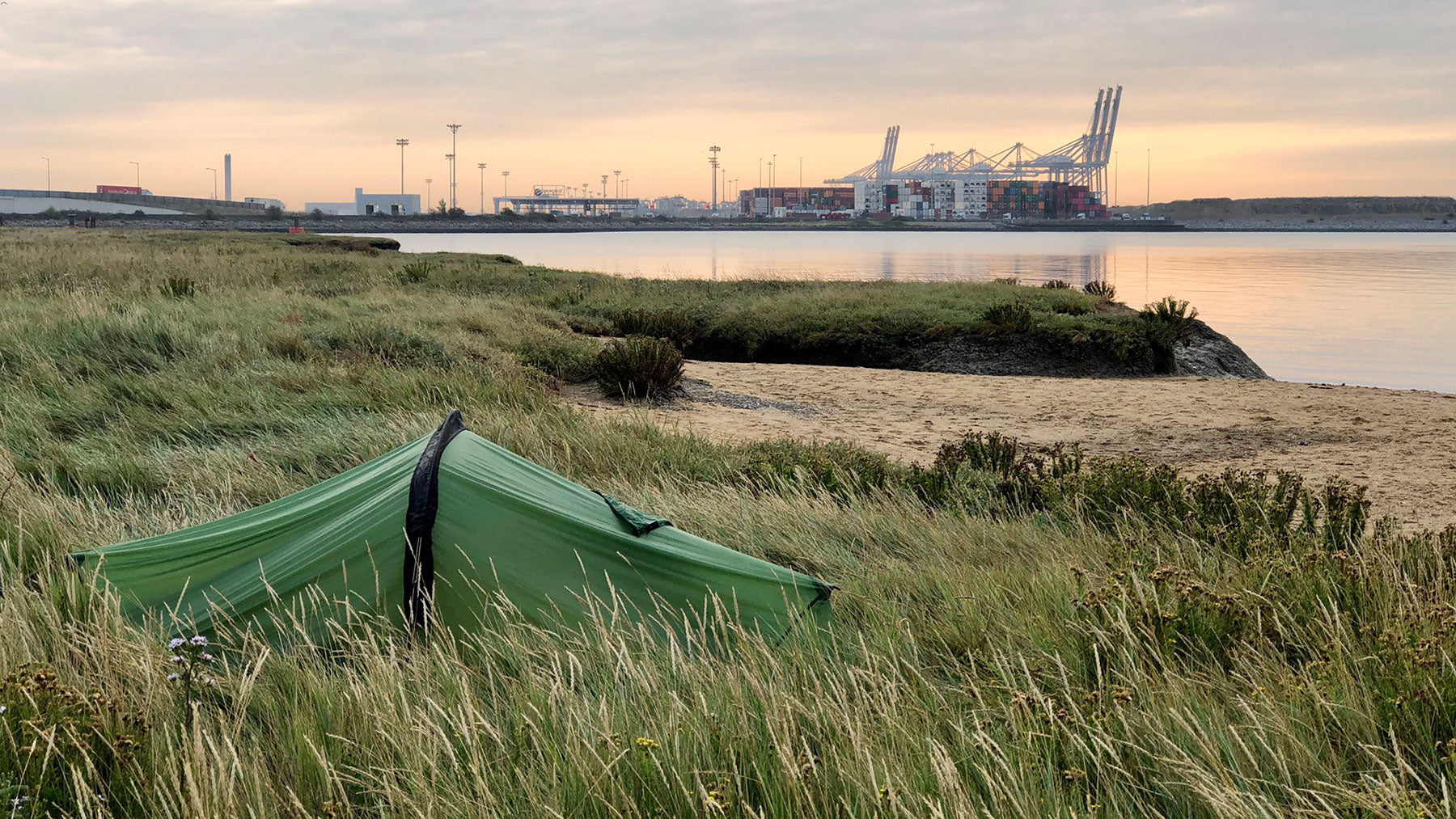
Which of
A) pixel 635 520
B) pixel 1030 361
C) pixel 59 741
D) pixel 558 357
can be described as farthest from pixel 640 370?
pixel 59 741

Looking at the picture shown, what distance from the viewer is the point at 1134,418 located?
1253cm

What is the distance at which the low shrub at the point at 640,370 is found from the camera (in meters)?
12.6

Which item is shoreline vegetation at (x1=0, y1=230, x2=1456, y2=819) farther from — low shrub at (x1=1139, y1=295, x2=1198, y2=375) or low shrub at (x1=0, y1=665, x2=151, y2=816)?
low shrub at (x1=1139, y1=295, x2=1198, y2=375)

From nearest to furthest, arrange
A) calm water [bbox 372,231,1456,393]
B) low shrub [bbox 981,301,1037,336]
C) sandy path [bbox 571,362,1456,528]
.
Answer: sandy path [bbox 571,362,1456,528], low shrub [bbox 981,301,1037,336], calm water [bbox 372,231,1456,393]

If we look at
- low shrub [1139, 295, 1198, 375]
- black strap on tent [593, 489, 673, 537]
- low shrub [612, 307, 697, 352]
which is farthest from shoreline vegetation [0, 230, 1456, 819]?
low shrub [1139, 295, 1198, 375]

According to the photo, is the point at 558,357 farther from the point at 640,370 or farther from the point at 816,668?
the point at 816,668

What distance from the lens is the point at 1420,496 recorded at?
8430 millimetres

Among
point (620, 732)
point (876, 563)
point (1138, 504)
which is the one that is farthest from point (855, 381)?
point (620, 732)

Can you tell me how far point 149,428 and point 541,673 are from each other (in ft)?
21.0

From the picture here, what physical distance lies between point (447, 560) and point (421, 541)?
5.2 inches

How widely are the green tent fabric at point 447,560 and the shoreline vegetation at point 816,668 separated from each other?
166mm

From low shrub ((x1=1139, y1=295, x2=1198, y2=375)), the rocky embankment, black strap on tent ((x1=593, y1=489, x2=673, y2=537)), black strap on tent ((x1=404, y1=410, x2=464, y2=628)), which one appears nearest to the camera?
black strap on tent ((x1=404, y1=410, x2=464, y2=628))

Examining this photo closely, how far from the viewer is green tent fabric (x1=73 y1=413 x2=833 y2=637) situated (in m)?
3.99

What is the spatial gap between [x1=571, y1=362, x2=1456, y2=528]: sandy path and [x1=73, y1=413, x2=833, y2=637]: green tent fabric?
5356 millimetres
